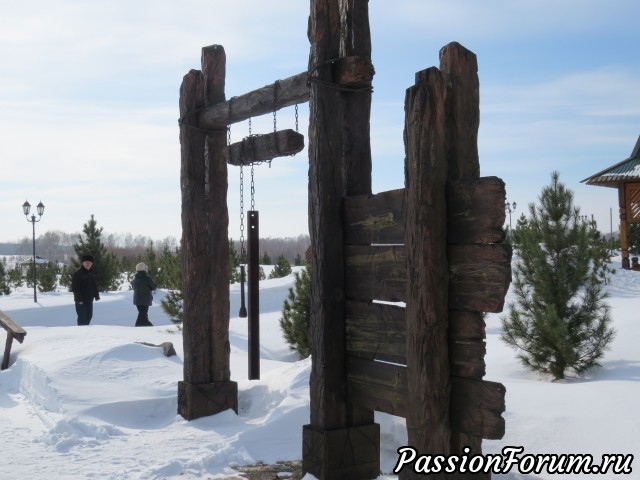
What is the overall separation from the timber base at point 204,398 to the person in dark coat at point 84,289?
744 centimetres

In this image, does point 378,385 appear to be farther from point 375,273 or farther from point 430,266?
point 430,266

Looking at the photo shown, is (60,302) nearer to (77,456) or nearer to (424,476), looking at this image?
(77,456)

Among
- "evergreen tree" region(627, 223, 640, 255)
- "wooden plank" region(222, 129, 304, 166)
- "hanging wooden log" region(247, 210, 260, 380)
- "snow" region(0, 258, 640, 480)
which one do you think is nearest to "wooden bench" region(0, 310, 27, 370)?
"snow" region(0, 258, 640, 480)

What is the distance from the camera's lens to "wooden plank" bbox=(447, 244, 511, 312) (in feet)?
12.1

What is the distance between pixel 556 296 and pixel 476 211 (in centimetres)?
605

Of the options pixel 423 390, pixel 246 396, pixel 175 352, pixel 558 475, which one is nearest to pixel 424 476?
pixel 423 390

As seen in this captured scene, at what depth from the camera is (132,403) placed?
6.80m

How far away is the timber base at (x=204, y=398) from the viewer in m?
6.62

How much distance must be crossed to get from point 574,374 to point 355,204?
5755 mm

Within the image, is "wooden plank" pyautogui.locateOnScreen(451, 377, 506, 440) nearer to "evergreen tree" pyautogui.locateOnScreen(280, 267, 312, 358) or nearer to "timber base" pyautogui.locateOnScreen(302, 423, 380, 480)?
"timber base" pyautogui.locateOnScreen(302, 423, 380, 480)

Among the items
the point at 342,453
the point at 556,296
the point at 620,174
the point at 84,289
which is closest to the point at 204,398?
the point at 342,453

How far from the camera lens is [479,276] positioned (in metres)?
3.76

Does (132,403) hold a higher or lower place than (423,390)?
lower

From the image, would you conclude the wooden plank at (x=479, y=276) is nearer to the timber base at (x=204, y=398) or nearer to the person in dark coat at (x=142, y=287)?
the timber base at (x=204, y=398)
